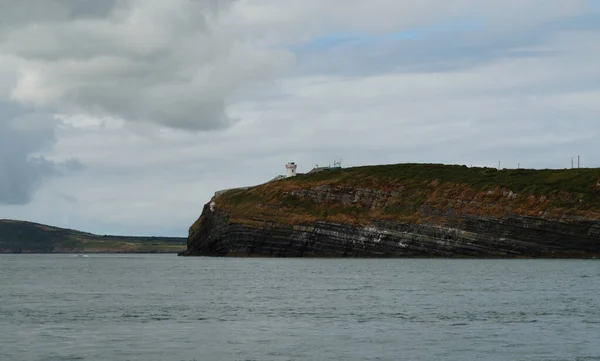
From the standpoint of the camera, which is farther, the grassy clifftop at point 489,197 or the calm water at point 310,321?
the grassy clifftop at point 489,197

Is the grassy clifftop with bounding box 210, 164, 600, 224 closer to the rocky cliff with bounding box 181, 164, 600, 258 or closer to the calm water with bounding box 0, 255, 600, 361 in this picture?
the rocky cliff with bounding box 181, 164, 600, 258

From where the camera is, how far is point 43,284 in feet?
355

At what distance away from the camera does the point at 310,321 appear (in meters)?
58.8

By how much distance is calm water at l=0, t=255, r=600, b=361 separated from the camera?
44.9 metres

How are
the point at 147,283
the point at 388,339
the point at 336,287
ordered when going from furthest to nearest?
the point at 147,283
the point at 336,287
the point at 388,339

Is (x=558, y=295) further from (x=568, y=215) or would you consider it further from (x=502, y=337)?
(x=568, y=215)

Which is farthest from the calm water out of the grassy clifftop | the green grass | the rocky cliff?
the green grass

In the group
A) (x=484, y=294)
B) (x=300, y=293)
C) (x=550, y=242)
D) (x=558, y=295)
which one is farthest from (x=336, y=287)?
(x=550, y=242)

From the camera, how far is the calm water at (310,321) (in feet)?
147

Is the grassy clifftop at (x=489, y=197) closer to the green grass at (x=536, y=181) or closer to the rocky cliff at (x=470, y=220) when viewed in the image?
the green grass at (x=536, y=181)

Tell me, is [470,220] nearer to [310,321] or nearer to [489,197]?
[489,197]

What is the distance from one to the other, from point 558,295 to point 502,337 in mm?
29493

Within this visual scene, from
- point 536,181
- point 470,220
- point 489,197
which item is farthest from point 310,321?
point 536,181

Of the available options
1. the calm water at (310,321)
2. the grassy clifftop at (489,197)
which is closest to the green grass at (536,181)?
the grassy clifftop at (489,197)
